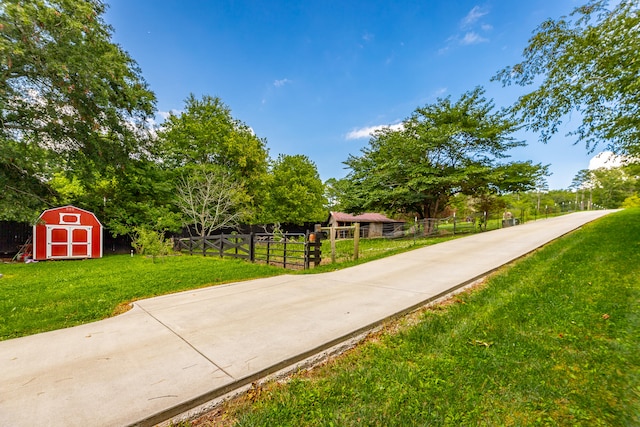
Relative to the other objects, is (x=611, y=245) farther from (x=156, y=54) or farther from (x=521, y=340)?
(x=156, y=54)

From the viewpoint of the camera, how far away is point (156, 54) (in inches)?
437

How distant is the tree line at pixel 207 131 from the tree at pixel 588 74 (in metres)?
0.03

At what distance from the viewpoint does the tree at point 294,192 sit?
22922 millimetres

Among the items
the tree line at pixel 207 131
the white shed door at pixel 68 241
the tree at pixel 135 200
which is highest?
the tree line at pixel 207 131

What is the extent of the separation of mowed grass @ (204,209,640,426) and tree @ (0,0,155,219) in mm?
9392

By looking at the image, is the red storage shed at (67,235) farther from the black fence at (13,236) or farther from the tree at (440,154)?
the tree at (440,154)

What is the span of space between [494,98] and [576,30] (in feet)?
32.2

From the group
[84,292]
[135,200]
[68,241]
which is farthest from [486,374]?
[135,200]

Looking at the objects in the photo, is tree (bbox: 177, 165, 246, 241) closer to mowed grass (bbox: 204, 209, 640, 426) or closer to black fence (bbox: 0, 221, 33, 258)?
black fence (bbox: 0, 221, 33, 258)

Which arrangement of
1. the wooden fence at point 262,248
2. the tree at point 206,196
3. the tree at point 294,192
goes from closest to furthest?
the wooden fence at point 262,248 < the tree at point 206,196 < the tree at point 294,192

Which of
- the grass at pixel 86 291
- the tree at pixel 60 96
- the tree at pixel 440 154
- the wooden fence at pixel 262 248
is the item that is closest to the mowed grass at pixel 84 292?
the grass at pixel 86 291

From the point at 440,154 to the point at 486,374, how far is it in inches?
613

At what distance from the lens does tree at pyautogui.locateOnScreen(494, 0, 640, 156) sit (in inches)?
214

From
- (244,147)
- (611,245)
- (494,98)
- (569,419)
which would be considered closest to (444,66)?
(494,98)
